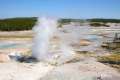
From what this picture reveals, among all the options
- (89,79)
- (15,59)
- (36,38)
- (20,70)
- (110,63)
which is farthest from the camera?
Result: (36,38)

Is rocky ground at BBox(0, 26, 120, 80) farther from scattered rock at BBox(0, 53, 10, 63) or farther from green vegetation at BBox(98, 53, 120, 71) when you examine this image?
green vegetation at BBox(98, 53, 120, 71)

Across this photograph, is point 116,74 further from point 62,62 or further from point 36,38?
point 36,38

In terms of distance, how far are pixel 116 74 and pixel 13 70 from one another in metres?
7.81

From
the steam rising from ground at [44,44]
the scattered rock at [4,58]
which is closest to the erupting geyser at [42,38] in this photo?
the steam rising from ground at [44,44]

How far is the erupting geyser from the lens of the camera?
25737 mm

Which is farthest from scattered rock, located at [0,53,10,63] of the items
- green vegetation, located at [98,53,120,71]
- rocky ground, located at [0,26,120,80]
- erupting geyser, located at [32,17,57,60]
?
green vegetation, located at [98,53,120,71]

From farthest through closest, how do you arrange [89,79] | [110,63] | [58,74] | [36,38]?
[36,38], [110,63], [58,74], [89,79]

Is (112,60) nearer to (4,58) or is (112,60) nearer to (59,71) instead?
(59,71)

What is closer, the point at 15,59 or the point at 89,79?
the point at 89,79

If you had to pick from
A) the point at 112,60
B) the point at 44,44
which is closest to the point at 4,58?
the point at 44,44

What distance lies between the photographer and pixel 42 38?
2720 centimetres

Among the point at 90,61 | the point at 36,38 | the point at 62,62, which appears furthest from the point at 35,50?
the point at 90,61

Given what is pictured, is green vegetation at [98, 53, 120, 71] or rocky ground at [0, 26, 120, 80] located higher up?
rocky ground at [0, 26, 120, 80]

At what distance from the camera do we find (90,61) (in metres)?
24.1
